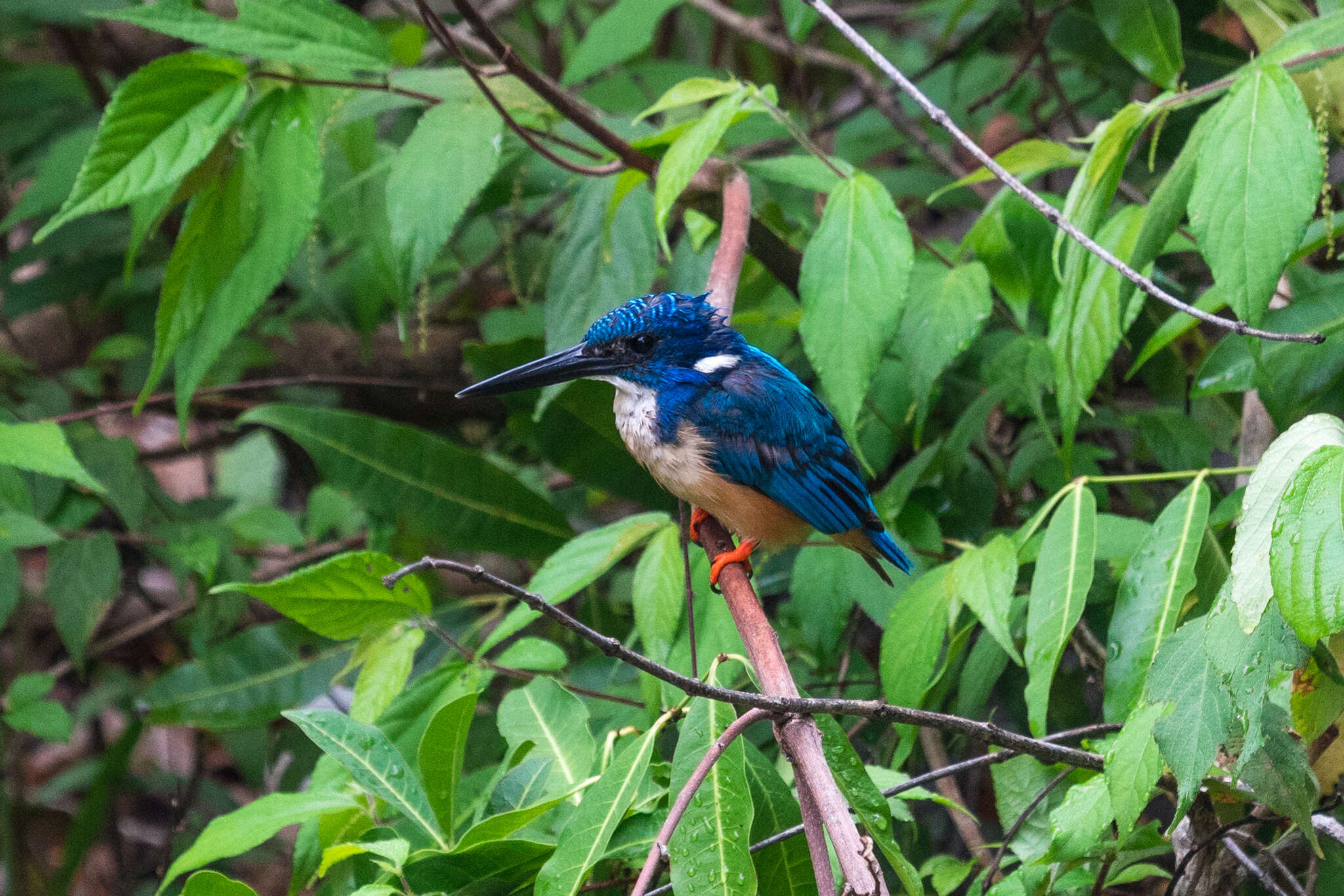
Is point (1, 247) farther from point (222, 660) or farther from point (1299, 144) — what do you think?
point (1299, 144)

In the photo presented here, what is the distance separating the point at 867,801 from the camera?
1.28 metres

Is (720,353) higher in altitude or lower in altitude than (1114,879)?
Answer: higher

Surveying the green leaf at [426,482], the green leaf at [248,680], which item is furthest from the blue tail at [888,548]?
the green leaf at [248,680]

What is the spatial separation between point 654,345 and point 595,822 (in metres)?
1.00

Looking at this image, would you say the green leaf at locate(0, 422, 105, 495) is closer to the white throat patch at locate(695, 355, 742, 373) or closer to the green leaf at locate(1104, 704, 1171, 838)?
the white throat patch at locate(695, 355, 742, 373)

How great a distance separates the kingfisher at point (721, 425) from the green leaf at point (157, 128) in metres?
0.64

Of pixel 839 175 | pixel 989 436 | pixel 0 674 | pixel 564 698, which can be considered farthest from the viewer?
pixel 0 674

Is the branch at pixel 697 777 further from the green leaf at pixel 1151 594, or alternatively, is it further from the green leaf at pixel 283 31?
the green leaf at pixel 283 31

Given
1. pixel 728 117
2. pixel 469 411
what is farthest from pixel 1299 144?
pixel 469 411

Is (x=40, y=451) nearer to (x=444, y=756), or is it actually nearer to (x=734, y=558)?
(x=444, y=756)

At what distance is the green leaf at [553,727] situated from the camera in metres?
1.57

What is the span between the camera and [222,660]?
2.81 m

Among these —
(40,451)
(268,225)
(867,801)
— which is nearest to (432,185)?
(268,225)

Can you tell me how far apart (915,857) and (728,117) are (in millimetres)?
1444
